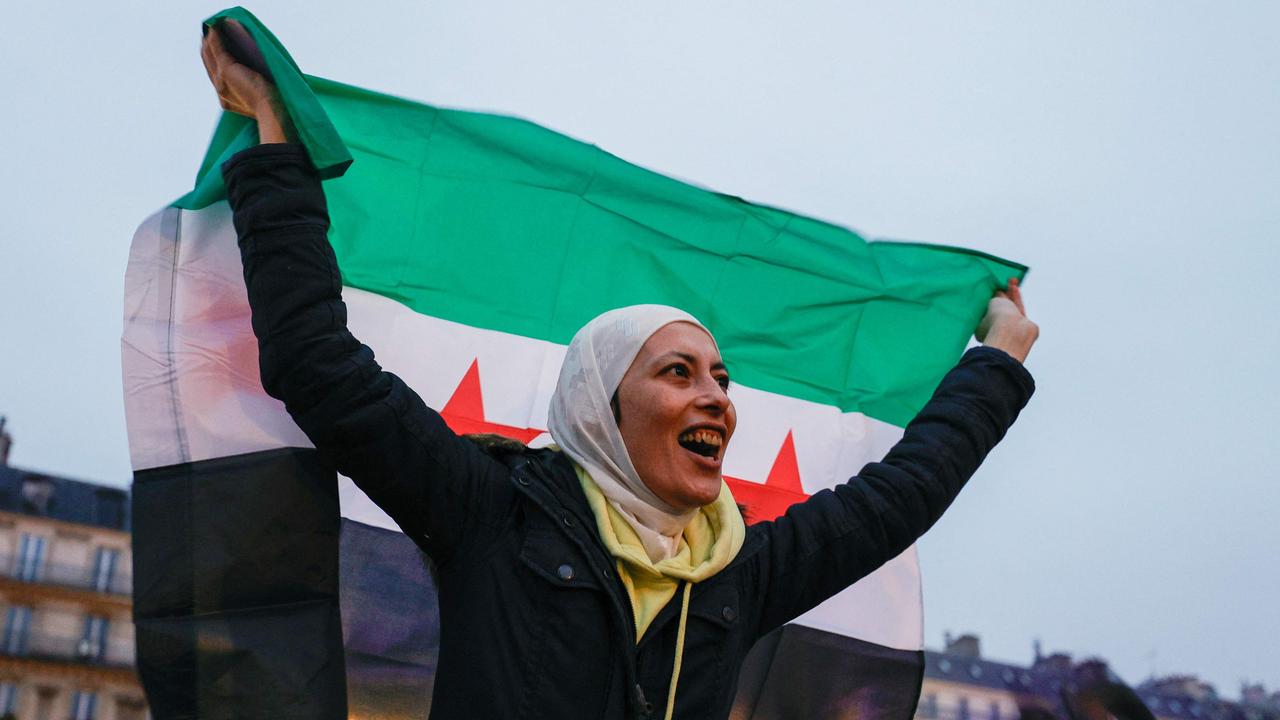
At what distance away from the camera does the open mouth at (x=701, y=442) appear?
3.69 m

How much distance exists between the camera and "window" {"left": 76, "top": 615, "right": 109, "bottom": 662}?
43312mm

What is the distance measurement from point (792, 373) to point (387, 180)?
6.08 feet

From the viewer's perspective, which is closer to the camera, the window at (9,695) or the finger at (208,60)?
the finger at (208,60)

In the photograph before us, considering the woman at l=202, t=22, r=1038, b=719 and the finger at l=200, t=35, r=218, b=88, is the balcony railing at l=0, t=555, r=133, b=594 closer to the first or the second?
the finger at l=200, t=35, r=218, b=88

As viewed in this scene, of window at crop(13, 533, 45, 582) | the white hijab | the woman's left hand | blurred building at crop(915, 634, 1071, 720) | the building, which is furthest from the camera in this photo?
blurred building at crop(915, 634, 1071, 720)

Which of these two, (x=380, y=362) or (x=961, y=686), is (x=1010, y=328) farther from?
(x=961, y=686)

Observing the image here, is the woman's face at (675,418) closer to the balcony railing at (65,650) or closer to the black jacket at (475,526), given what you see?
the black jacket at (475,526)

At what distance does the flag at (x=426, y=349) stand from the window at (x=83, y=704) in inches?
1672

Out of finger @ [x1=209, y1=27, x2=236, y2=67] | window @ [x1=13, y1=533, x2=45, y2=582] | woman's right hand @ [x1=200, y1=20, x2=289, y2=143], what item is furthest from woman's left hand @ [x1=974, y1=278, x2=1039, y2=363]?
window @ [x1=13, y1=533, x2=45, y2=582]

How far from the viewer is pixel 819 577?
3875 mm

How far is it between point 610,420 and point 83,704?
44.3 m

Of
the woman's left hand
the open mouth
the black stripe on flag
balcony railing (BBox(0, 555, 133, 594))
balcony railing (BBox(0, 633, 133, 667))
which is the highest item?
the woman's left hand

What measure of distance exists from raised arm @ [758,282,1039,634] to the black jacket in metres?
0.18

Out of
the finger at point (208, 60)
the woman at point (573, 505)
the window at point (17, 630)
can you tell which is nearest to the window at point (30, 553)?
the window at point (17, 630)
